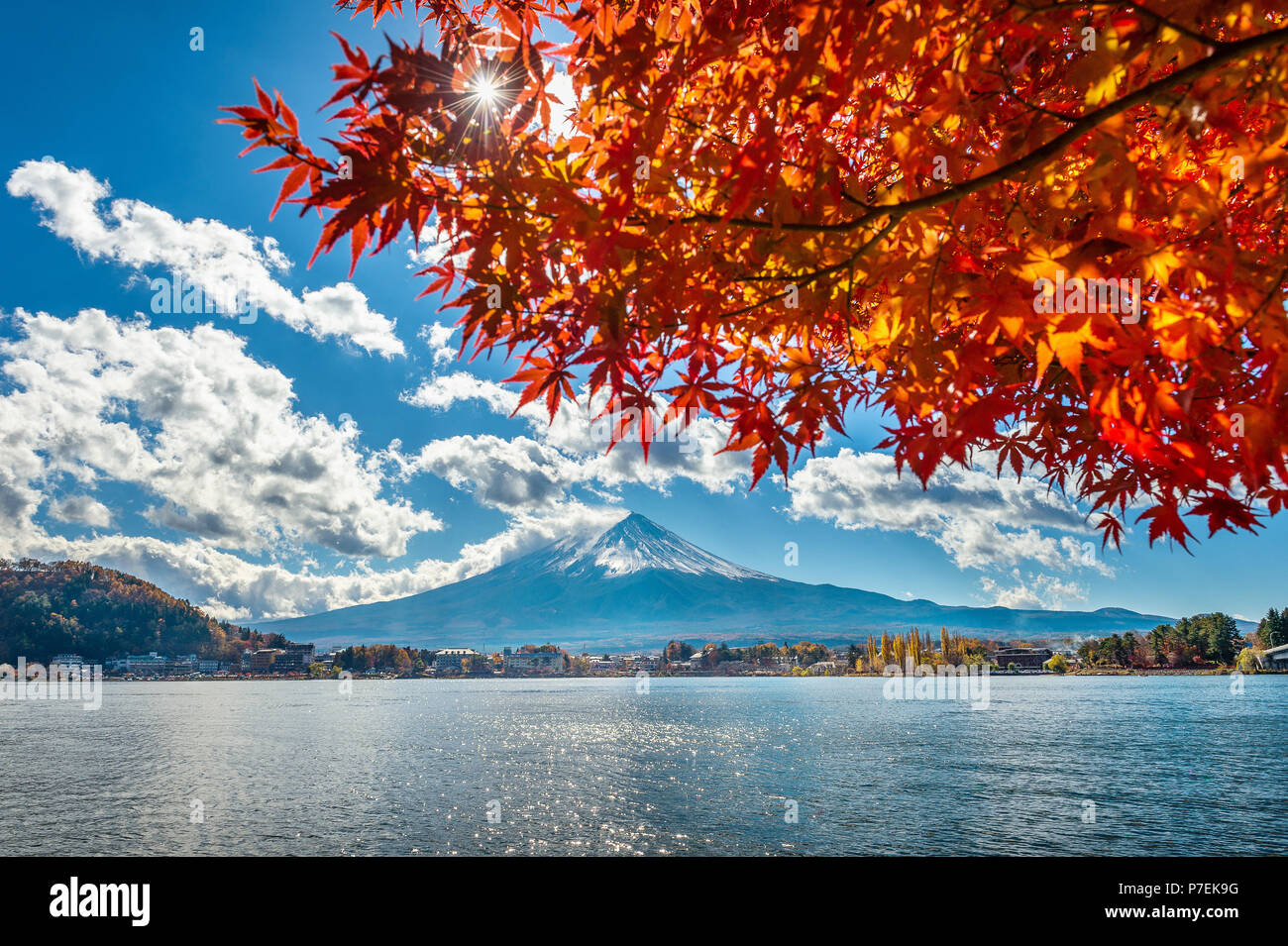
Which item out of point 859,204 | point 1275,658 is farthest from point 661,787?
point 1275,658

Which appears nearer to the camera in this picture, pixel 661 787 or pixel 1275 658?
pixel 661 787

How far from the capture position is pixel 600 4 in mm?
2850

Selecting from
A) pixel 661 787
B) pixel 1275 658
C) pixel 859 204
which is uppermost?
pixel 859 204

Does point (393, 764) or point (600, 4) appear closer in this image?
point (600, 4)

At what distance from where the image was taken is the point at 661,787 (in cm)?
4644

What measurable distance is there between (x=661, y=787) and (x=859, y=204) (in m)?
49.0

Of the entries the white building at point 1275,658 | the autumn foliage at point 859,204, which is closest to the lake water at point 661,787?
the autumn foliage at point 859,204

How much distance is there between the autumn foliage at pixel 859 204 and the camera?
2238mm

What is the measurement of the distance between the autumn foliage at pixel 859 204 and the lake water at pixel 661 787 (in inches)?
1231

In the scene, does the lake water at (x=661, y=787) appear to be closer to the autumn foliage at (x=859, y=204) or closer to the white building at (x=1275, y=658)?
the autumn foliage at (x=859, y=204)

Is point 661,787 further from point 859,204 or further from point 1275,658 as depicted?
point 1275,658
